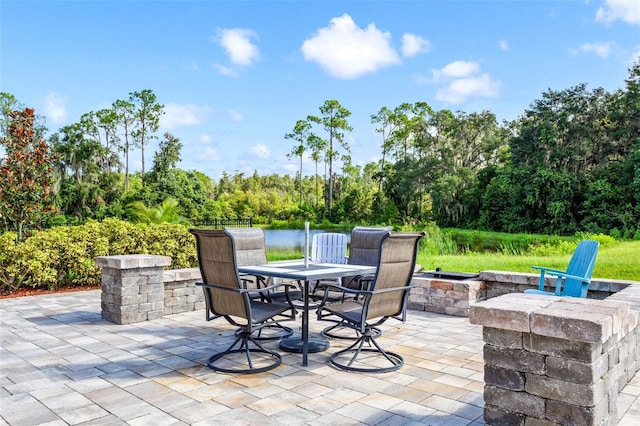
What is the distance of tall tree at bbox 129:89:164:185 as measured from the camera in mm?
26578

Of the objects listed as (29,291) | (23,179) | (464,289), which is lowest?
(29,291)

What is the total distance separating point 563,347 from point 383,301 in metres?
1.59

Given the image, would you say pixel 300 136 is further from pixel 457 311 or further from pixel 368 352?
pixel 368 352

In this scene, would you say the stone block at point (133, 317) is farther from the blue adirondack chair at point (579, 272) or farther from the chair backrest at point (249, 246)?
the blue adirondack chair at point (579, 272)

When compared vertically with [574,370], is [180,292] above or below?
below

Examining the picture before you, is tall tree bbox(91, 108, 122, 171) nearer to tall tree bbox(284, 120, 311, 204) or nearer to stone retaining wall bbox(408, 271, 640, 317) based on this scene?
tall tree bbox(284, 120, 311, 204)

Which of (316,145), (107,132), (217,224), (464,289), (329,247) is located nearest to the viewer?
(464,289)

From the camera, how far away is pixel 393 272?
3.32 meters

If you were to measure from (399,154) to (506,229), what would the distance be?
36.3 ft

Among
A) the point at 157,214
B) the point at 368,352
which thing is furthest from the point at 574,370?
the point at 157,214

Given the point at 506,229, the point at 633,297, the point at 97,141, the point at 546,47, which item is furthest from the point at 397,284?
the point at 97,141

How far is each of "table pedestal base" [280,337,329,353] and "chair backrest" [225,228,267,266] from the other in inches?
33.4

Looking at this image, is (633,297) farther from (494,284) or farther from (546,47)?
(546,47)

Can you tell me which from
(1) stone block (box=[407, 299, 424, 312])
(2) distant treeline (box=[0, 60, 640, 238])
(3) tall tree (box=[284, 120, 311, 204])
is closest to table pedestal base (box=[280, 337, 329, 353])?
(1) stone block (box=[407, 299, 424, 312])
